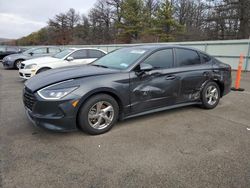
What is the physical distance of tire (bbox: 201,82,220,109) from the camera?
4602mm

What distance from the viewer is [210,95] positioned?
15.6 feet

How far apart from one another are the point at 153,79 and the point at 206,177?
195 cm

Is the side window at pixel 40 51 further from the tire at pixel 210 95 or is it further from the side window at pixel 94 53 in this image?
the tire at pixel 210 95

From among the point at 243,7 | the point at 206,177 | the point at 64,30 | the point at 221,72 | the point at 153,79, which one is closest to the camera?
the point at 206,177

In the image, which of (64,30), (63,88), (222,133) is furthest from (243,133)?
(64,30)

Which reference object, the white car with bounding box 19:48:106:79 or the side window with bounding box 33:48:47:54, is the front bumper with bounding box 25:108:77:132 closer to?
the white car with bounding box 19:48:106:79

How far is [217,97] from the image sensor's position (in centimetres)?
489

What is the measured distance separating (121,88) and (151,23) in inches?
1232

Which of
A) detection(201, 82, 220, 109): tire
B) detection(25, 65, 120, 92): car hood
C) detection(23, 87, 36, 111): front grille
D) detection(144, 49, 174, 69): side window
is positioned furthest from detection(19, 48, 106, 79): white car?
detection(201, 82, 220, 109): tire

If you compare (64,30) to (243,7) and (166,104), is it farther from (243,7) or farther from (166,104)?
(166,104)

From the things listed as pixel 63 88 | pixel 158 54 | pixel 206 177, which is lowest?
pixel 206 177

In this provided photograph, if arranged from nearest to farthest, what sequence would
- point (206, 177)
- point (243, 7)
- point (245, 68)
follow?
point (206, 177)
point (245, 68)
point (243, 7)

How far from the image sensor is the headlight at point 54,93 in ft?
9.71

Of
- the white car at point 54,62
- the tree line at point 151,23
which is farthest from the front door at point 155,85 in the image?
the tree line at point 151,23
